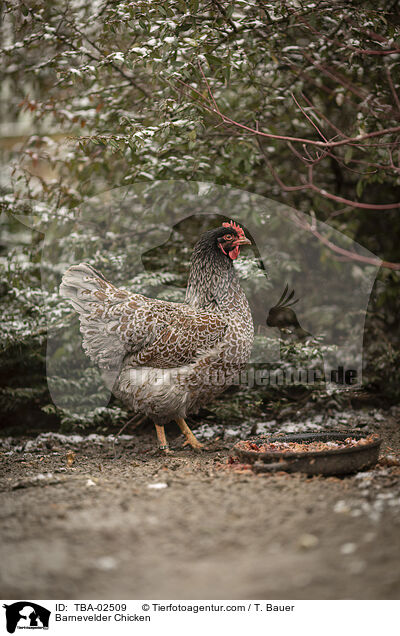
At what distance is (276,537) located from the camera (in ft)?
6.13

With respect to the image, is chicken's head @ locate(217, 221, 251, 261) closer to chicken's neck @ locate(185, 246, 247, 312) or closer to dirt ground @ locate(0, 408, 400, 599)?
chicken's neck @ locate(185, 246, 247, 312)

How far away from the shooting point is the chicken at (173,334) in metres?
3.48

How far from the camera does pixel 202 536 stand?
1904 mm

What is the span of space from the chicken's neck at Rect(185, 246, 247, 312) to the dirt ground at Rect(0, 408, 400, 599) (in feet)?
4.13

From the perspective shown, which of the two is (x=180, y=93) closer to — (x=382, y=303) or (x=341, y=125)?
(x=341, y=125)

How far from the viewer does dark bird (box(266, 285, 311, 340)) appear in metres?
4.66

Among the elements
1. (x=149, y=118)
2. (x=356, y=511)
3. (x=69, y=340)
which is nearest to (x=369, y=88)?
(x=149, y=118)

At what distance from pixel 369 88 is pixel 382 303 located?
2.09 m

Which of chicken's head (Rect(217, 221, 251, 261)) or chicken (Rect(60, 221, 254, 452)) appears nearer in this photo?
chicken (Rect(60, 221, 254, 452))

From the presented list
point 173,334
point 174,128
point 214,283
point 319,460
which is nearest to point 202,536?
point 319,460

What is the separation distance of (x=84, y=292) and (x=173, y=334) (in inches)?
29.4
